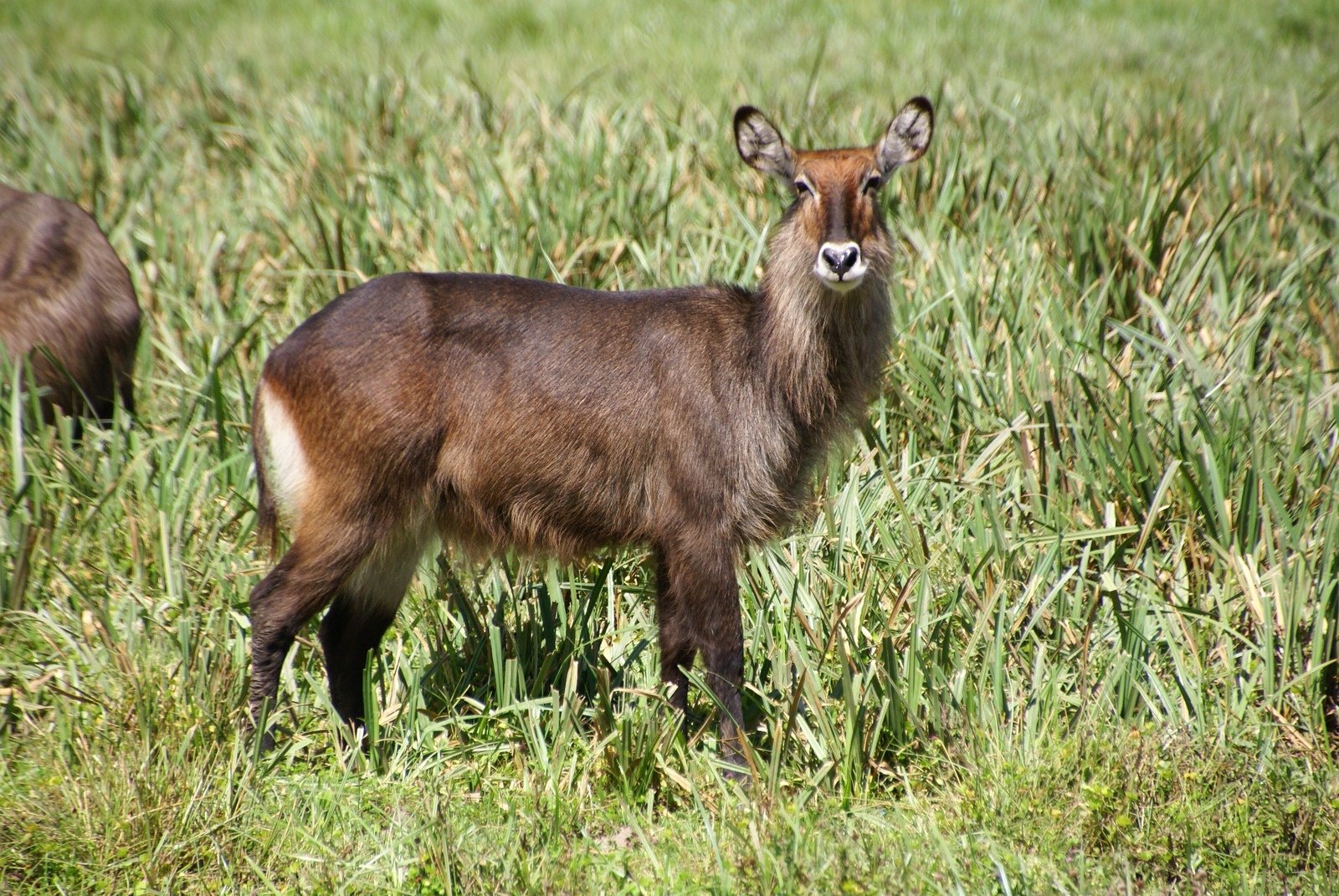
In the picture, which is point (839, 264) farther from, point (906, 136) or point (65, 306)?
point (65, 306)

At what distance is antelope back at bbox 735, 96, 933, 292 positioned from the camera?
9.12 ft

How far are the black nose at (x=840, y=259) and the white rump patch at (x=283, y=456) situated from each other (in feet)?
4.30

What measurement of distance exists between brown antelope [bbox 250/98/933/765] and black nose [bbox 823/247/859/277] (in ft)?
0.15

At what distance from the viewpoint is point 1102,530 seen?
10.00 feet

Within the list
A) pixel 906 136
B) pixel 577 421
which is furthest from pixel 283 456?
pixel 906 136

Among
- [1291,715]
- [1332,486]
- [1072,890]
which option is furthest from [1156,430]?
[1072,890]

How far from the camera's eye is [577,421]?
2957 millimetres

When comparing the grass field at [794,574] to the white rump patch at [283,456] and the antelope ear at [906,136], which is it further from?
the antelope ear at [906,136]

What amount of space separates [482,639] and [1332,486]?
223cm

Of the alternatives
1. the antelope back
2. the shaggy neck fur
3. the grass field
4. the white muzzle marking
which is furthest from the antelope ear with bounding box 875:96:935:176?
the grass field

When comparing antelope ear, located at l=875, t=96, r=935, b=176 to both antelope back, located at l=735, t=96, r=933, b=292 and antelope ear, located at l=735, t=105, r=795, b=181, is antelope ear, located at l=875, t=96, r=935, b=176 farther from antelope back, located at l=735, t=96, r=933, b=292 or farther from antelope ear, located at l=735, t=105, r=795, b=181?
antelope ear, located at l=735, t=105, r=795, b=181

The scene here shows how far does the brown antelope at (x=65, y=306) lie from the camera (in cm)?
389

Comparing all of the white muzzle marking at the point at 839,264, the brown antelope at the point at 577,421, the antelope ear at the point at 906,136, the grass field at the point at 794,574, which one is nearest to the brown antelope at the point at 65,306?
the grass field at the point at 794,574

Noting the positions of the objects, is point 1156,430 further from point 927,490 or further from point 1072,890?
point 1072,890
